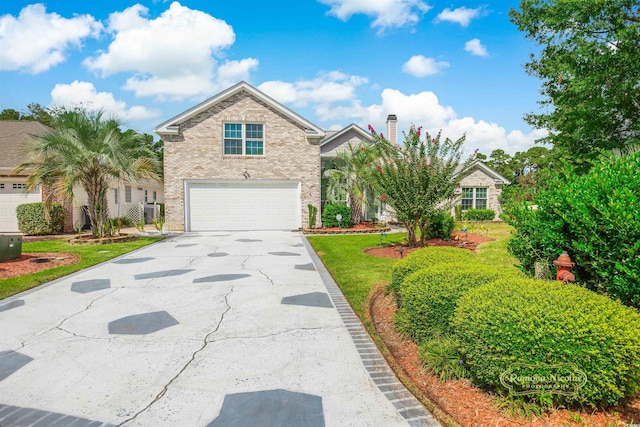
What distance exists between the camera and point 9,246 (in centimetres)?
860

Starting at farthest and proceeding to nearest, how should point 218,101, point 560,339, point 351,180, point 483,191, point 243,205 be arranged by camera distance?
point 483,191 → point 351,180 → point 243,205 → point 218,101 → point 560,339

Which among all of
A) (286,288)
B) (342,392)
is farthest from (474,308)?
(286,288)

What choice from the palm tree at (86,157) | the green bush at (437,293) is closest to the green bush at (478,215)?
the palm tree at (86,157)

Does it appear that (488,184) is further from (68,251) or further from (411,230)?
(68,251)

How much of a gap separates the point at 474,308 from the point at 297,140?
51.1 ft

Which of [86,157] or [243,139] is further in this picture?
[243,139]

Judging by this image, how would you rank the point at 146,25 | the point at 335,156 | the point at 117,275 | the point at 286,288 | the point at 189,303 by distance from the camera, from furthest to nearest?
the point at 335,156
the point at 146,25
the point at 117,275
the point at 286,288
the point at 189,303

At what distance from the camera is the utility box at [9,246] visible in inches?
332

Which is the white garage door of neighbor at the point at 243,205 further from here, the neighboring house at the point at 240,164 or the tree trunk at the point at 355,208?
the tree trunk at the point at 355,208

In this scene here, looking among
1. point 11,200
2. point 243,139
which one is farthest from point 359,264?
point 11,200

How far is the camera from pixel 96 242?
490 inches

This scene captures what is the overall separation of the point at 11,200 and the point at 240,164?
10.1m

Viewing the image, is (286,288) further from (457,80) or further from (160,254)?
(457,80)

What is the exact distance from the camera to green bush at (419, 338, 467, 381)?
3.05 m
